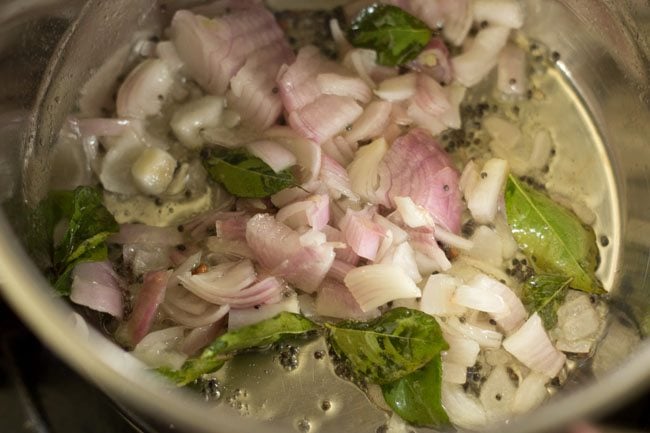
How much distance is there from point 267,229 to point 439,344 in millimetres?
258

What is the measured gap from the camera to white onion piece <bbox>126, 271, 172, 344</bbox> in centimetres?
102

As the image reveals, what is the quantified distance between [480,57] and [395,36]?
0.14m

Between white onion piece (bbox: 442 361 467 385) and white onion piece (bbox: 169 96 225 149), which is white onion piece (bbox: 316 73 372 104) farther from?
white onion piece (bbox: 442 361 467 385)

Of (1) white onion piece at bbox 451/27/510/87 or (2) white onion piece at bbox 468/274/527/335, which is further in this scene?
(1) white onion piece at bbox 451/27/510/87

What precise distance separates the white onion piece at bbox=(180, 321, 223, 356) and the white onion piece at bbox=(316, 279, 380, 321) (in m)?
0.14

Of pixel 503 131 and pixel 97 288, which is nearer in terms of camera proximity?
pixel 97 288

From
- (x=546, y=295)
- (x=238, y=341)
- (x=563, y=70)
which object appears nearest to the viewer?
(x=238, y=341)

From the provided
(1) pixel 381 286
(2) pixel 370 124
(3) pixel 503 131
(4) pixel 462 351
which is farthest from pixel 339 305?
(3) pixel 503 131

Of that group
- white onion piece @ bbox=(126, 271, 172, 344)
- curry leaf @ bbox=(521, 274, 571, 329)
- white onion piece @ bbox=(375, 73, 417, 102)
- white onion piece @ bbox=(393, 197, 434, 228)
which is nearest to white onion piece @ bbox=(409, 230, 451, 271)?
white onion piece @ bbox=(393, 197, 434, 228)

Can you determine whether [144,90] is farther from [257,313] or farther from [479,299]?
[479,299]

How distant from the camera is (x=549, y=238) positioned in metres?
1.10

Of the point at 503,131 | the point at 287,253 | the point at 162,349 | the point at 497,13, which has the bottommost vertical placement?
the point at 162,349

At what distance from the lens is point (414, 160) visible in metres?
1.13

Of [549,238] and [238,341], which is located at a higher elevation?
[549,238]
